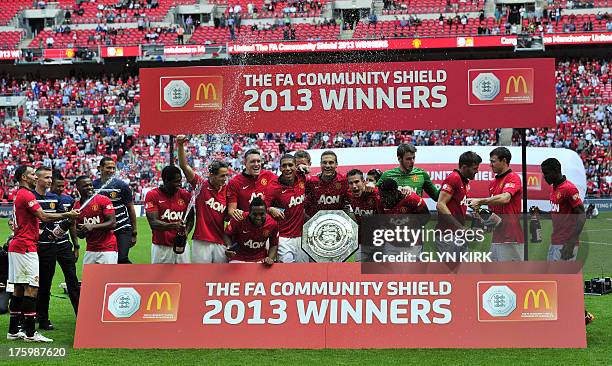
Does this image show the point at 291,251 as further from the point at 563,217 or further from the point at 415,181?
the point at 563,217

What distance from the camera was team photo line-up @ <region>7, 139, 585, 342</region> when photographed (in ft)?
30.1

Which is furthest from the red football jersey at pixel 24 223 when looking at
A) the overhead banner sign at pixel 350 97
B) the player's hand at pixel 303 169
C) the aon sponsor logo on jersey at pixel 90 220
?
the player's hand at pixel 303 169

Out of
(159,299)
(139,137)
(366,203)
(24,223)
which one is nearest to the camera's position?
(159,299)

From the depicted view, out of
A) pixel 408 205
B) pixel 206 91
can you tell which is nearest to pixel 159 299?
pixel 206 91

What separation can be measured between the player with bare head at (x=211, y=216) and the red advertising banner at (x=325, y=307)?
0.64 meters

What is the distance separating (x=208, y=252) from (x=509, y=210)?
134 inches

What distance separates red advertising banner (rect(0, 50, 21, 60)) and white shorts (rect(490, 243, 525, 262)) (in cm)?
4498

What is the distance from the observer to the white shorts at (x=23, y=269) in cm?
961

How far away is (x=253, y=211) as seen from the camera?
30.1ft

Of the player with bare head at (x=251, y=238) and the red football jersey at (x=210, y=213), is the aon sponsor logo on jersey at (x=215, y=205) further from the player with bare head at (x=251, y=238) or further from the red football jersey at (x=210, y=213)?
the player with bare head at (x=251, y=238)

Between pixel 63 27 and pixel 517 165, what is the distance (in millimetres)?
33034

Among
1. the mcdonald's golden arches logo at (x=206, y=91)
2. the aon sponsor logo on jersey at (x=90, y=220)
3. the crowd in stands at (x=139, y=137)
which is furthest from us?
the crowd in stands at (x=139, y=137)

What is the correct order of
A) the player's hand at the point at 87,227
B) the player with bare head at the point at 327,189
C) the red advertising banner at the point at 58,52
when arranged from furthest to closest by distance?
1. the red advertising banner at the point at 58,52
2. the player's hand at the point at 87,227
3. the player with bare head at the point at 327,189

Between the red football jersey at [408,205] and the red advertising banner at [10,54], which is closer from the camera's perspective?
the red football jersey at [408,205]
